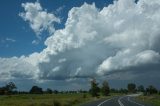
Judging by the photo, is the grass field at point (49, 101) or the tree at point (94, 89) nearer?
the grass field at point (49, 101)

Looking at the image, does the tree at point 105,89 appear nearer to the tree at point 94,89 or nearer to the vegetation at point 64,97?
the vegetation at point 64,97

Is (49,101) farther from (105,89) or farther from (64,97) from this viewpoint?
(105,89)

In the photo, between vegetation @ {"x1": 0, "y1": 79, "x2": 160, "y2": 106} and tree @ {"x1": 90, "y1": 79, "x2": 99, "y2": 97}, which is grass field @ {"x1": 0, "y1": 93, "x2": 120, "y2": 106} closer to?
vegetation @ {"x1": 0, "y1": 79, "x2": 160, "y2": 106}

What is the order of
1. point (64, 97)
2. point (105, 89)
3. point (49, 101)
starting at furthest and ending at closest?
point (105, 89) → point (64, 97) → point (49, 101)

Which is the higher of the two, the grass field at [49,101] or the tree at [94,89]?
the tree at [94,89]

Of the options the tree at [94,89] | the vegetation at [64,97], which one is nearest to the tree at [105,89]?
the vegetation at [64,97]

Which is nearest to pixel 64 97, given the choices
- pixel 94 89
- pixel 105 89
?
pixel 94 89

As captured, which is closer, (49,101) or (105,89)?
(49,101)

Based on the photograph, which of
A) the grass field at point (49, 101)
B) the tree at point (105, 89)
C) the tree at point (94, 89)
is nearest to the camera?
the grass field at point (49, 101)

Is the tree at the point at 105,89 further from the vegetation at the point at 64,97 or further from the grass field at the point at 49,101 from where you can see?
the grass field at the point at 49,101

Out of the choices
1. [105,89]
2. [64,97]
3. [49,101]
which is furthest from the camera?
[105,89]

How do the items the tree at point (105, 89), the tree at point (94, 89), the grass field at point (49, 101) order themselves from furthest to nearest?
the tree at point (105, 89), the tree at point (94, 89), the grass field at point (49, 101)

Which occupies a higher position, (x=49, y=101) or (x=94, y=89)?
(x=94, y=89)

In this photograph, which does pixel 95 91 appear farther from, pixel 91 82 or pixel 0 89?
pixel 0 89
